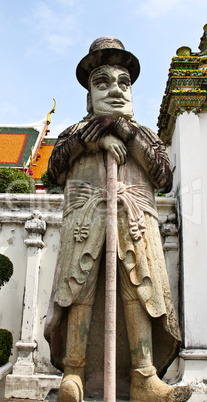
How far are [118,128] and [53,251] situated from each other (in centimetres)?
330

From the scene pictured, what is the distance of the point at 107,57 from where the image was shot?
3299mm

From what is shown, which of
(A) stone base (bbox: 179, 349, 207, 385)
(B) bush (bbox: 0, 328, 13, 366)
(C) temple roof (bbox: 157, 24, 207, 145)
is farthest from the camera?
(C) temple roof (bbox: 157, 24, 207, 145)

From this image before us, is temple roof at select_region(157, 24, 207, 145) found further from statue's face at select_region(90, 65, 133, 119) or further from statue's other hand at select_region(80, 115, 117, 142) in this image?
statue's other hand at select_region(80, 115, 117, 142)

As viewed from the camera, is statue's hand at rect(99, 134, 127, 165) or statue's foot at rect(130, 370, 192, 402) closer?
statue's foot at rect(130, 370, 192, 402)

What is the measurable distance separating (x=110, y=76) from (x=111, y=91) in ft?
0.53

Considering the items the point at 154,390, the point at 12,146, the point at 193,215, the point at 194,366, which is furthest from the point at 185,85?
the point at 12,146

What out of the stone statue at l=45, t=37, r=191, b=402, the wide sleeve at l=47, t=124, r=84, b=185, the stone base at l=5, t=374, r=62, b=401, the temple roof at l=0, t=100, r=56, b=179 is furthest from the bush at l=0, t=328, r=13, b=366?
the temple roof at l=0, t=100, r=56, b=179

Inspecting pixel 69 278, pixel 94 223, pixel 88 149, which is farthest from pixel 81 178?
pixel 69 278

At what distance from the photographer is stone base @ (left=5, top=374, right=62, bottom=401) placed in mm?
4895

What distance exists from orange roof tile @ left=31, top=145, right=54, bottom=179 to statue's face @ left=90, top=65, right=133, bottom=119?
12.5 m

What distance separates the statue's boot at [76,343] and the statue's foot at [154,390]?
14.5 inches

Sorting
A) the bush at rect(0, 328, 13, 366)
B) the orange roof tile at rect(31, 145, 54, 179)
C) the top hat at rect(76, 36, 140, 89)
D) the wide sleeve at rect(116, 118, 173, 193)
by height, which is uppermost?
the orange roof tile at rect(31, 145, 54, 179)

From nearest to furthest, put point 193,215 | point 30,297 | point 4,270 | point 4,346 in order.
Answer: point 4,346
point 4,270
point 30,297
point 193,215

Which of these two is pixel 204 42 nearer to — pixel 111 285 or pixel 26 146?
pixel 111 285
